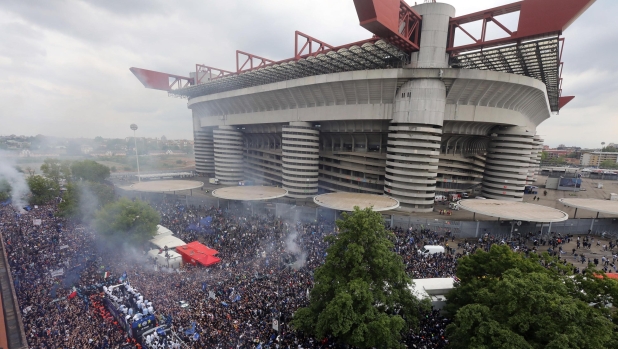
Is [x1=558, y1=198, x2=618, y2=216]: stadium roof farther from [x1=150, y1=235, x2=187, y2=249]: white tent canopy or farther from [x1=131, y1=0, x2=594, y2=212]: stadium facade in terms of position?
[x1=150, y1=235, x2=187, y2=249]: white tent canopy

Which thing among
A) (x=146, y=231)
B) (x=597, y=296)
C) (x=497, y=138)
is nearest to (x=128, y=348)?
(x=146, y=231)

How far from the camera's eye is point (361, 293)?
1079 cm

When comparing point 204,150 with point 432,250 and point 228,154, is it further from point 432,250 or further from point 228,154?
point 432,250

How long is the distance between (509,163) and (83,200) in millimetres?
56539

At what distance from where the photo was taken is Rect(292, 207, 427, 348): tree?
1049cm

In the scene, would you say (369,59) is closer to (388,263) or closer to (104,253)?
(388,263)

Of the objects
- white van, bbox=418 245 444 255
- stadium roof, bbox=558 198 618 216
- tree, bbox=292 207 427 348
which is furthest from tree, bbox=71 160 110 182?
stadium roof, bbox=558 198 618 216

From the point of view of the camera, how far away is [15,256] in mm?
20109

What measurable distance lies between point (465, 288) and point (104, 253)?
999 inches

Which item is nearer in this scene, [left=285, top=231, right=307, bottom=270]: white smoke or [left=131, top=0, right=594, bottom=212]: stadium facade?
[left=285, top=231, right=307, bottom=270]: white smoke

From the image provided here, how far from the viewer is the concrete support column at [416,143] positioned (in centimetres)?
3159

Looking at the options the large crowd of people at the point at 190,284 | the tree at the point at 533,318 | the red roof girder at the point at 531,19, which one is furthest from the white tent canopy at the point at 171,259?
the red roof girder at the point at 531,19

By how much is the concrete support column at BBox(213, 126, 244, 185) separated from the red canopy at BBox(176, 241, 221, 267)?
119 ft

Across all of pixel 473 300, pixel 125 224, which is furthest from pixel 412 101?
pixel 125 224
